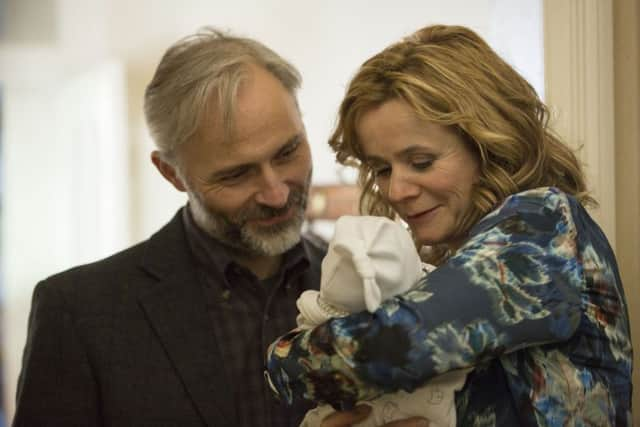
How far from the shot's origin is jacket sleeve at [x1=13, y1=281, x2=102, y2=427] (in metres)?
1.52

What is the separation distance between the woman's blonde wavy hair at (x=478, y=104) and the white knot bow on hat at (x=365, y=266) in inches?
9.9

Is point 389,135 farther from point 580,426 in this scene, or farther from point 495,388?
point 580,426

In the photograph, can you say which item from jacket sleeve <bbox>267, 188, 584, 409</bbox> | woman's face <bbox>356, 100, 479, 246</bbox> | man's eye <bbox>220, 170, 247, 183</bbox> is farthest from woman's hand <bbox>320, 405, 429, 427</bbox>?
man's eye <bbox>220, 170, 247, 183</bbox>

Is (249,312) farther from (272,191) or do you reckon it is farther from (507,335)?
(507,335)

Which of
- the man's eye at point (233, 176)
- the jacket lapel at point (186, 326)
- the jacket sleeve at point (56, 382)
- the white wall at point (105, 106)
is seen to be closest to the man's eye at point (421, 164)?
the man's eye at point (233, 176)

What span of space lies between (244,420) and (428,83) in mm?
791

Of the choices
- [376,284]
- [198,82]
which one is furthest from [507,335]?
[198,82]

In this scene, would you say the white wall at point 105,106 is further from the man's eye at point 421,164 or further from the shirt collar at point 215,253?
the man's eye at point 421,164

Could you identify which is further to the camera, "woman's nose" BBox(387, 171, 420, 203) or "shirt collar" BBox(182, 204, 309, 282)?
"shirt collar" BBox(182, 204, 309, 282)

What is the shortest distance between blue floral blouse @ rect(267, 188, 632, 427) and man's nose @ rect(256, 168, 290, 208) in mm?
525

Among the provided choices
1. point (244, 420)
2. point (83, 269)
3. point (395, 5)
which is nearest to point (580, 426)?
point (244, 420)

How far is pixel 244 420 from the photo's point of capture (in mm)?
1547

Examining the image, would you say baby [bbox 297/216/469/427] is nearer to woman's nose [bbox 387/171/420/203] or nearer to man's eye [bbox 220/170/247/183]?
woman's nose [bbox 387/171/420/203]

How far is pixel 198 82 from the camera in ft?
5.41
